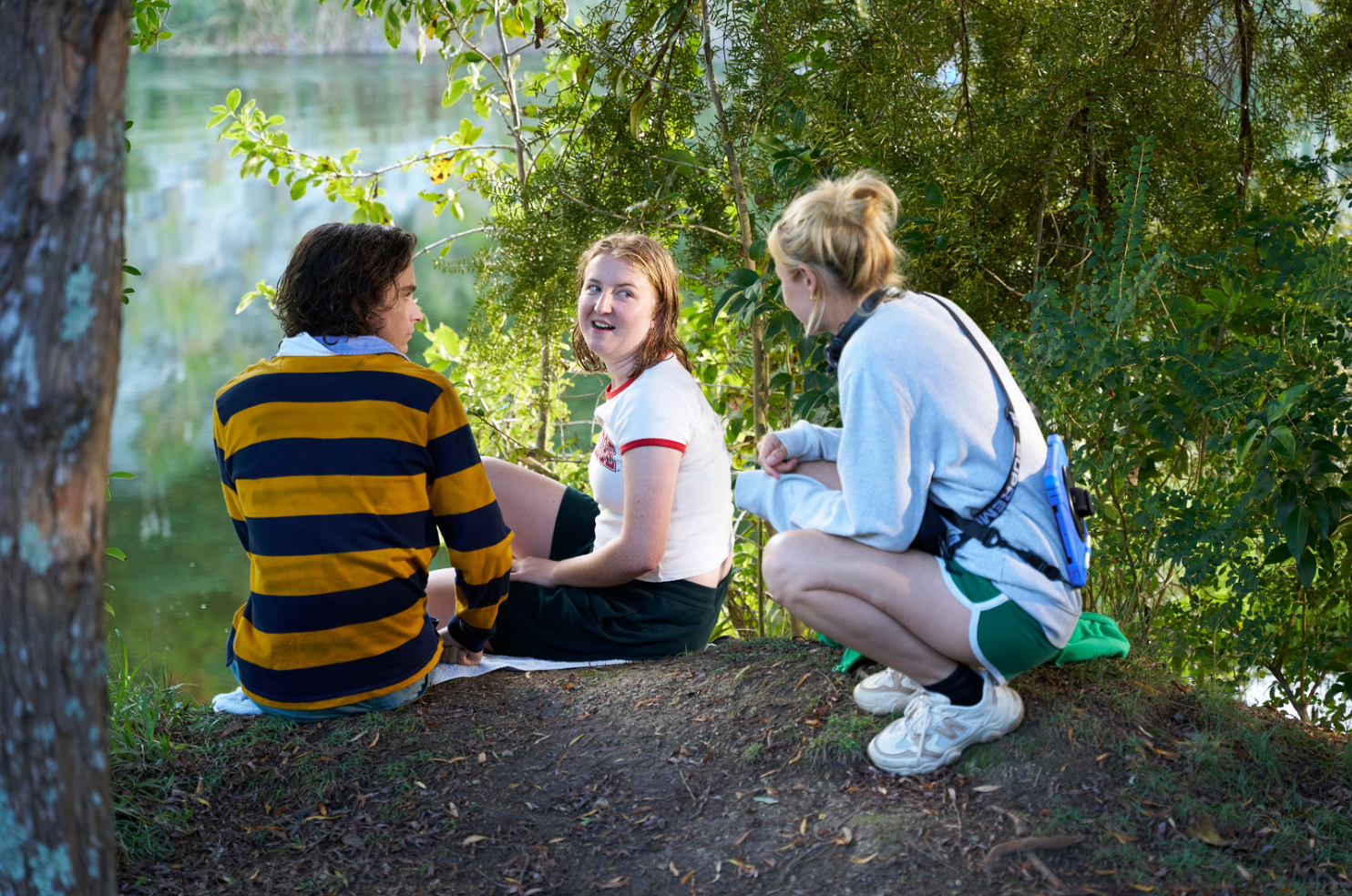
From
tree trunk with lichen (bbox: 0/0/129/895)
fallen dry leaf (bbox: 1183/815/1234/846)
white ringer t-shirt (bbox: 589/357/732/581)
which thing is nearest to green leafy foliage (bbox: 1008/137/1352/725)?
fallen dry leaf (bbox: 1183/815/1234/846)

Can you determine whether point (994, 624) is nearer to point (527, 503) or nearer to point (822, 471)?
point (822, 471)

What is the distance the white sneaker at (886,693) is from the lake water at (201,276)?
4.47m

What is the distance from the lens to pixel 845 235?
6.16 feet

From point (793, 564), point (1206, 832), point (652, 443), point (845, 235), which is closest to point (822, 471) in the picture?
point (793, 564)

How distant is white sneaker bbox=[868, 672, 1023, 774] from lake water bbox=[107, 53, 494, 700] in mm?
4672

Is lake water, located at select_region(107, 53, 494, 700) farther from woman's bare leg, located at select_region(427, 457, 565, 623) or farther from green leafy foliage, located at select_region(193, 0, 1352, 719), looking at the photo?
woman's bare leg, located at select_region(427, 457, 565, 623)

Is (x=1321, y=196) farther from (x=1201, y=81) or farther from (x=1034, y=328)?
(x=1034, y=328)

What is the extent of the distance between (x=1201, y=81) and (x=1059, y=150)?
470 mm

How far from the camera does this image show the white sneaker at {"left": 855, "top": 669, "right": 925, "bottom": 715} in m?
2.07

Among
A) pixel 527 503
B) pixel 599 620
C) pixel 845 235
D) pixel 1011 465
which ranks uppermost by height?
pixel 845 235

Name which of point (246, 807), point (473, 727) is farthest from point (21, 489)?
point (473, 727)

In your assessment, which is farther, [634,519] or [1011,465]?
[634,519]

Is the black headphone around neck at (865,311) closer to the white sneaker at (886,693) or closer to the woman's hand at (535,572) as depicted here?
the white sneaker at (886,693)

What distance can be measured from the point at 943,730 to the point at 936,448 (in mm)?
531
